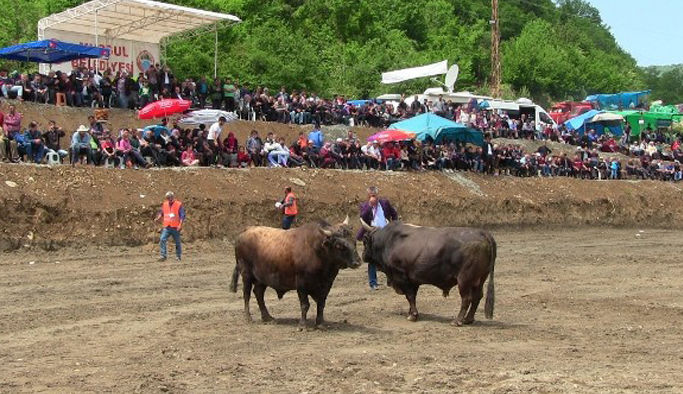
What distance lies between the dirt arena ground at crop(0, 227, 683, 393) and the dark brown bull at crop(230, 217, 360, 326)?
0.65 meters

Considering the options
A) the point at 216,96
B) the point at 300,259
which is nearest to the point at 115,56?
the point at 216,96

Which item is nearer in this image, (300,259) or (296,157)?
(300,259)

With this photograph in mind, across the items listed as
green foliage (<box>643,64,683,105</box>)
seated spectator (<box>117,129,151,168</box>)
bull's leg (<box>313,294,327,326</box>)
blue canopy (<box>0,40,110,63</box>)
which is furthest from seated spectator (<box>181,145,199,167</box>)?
green foliage (<box>643,64,683,105</box>)

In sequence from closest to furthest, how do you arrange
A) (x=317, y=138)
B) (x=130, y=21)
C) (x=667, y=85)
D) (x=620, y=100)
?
(x=317, y=138) → (x=130, y=21) → (x=620, y=100) → (x=667, y=85)

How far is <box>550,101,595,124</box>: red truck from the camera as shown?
217 ft

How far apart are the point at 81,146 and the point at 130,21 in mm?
13897

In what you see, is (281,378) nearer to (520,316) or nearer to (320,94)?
(520,316)

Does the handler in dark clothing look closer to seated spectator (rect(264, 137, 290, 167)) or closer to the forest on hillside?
seated spectator (rect(264, 137, 290, 167))

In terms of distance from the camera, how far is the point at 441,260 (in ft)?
55.0

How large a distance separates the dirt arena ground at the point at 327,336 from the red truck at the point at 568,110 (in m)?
41.6

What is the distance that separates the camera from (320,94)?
57.4 metres

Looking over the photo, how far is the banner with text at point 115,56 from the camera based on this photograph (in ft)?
132

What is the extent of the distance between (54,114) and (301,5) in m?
45.2

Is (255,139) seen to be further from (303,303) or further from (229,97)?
(303,303)
